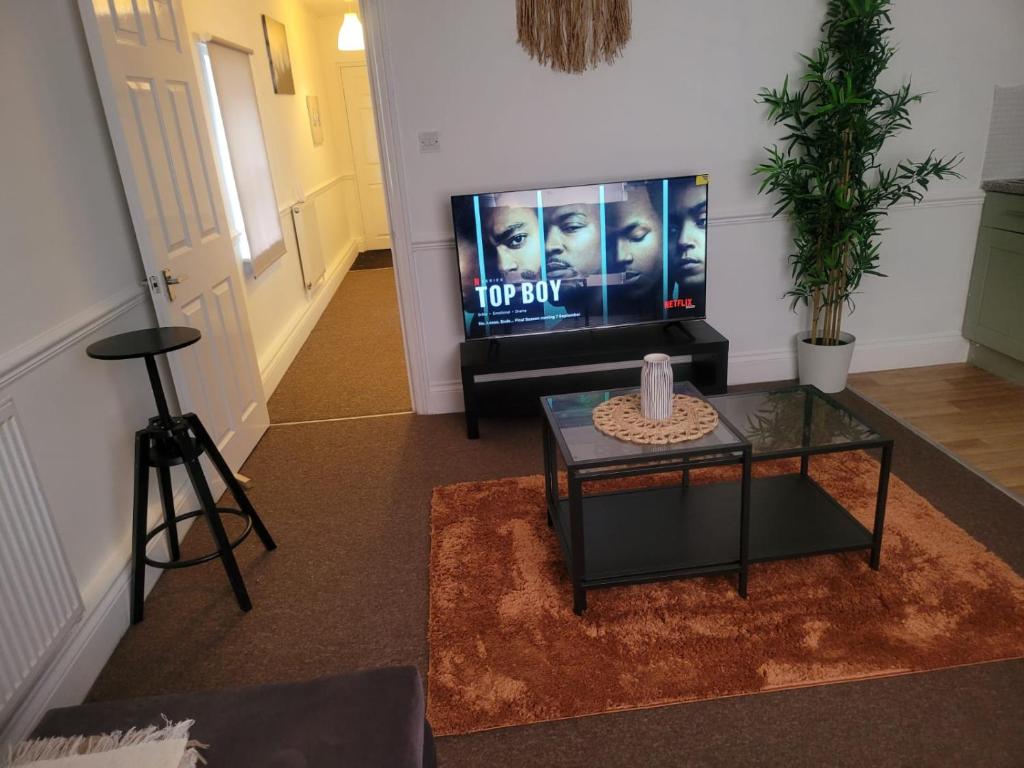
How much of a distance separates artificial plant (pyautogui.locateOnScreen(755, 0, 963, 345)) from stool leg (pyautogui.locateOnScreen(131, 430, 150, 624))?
103 inches

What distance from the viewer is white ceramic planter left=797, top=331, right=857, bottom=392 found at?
11.2 ft

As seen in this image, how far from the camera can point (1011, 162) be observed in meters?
3.42

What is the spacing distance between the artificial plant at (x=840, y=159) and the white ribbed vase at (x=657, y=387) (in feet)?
4.69

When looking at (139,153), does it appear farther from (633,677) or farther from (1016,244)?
(1016,244)

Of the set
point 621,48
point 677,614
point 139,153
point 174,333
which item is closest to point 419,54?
point 621,48

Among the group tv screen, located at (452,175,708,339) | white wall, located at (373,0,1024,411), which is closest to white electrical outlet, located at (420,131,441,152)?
white wall, located at (373,0,1024,411)

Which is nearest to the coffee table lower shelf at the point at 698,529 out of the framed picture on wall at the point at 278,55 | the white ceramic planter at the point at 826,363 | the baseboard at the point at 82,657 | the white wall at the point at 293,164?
the white ceramic planter at the point at 826,363

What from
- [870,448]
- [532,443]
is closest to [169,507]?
[532,443]

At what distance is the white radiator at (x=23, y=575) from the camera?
5.35 feet

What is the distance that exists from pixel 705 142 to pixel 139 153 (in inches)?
92.0

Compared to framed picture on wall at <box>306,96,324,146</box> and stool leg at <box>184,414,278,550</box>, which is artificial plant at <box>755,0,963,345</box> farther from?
framed picture on wall at <box>306,96,324,146</box>

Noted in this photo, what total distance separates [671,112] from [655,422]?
69.1 inches

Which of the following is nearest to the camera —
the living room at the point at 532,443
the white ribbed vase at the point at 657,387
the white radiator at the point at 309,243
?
the living room at the point at 532,443

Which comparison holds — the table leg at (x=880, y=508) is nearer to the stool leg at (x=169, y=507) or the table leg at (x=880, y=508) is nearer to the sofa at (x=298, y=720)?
the sofa at (x=298, y=720)
